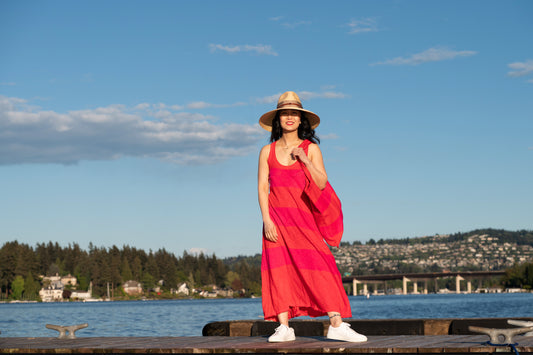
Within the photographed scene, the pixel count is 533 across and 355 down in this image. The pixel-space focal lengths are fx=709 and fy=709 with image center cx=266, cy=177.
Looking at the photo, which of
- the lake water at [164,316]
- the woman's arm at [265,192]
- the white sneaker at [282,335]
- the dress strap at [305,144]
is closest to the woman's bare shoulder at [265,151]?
the woman's arm at [265,192]

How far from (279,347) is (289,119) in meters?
2.95

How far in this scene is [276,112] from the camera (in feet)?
29.0

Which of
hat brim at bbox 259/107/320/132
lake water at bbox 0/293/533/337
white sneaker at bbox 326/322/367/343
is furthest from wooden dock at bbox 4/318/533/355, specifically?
lake water at bbox 0/293/533/337

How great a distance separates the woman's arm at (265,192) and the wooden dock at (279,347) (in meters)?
1.24

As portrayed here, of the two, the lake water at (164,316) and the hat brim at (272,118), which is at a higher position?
the hat brim at (272,118)

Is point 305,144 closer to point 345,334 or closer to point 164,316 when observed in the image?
point 345,334

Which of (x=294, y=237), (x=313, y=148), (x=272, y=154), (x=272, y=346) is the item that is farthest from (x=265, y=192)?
(x=272, y=346)

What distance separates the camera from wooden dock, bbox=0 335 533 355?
6.26 m

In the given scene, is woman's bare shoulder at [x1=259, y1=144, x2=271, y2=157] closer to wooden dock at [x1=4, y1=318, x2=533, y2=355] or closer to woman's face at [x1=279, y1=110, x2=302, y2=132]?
woman's face at [x1=279, y1=110, x2=302, y2=132]

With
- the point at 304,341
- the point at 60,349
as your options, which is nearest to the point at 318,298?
the point at 304,341

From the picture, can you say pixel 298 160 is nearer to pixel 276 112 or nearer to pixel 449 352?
pixel 276 112

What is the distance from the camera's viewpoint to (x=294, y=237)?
8.34 meters

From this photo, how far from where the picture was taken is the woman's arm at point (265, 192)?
831 cm

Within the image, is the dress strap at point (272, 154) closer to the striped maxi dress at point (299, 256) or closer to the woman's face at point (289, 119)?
the striped maxi dress at point (299, 256)
